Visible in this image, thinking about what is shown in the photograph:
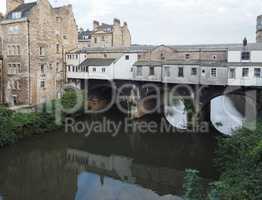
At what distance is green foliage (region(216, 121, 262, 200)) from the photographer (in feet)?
29.3

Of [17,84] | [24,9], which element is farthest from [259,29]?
[17,84]

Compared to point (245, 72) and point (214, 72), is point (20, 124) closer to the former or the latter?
point (214, 72)

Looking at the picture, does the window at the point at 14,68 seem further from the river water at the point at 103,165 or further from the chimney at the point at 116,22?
the chimney at the point at 116,22

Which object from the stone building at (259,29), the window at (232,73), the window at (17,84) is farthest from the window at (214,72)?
the stone building at (259,29)

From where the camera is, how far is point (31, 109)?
26.6 m

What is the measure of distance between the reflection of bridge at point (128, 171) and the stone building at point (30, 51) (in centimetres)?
1227

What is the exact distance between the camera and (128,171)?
1853 cm

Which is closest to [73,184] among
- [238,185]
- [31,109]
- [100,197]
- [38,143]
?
[100,197]

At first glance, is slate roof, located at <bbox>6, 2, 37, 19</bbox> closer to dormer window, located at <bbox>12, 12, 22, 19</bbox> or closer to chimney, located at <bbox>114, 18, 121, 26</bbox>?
dormer window, located at <bbox>12, 12, 22, 19</bbox>

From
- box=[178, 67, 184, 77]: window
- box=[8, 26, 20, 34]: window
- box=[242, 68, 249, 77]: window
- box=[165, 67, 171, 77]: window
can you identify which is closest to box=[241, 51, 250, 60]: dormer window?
box=[242, 68, 249, 77]: window

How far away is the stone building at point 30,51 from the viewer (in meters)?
29.7

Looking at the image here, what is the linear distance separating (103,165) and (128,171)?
2176 millimetres

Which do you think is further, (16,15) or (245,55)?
(16,15)

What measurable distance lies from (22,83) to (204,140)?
20.3m
